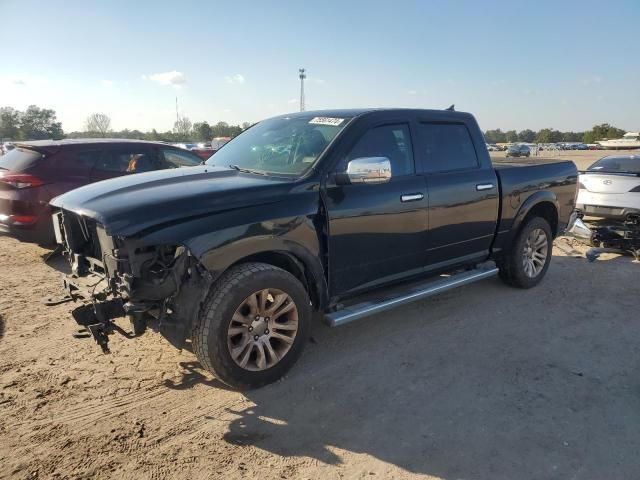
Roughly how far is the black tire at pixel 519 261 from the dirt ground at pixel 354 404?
73cm

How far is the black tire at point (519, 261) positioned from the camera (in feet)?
18.1

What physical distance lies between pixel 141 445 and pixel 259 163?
7.86 ft

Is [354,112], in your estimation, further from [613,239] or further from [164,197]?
[613,239]

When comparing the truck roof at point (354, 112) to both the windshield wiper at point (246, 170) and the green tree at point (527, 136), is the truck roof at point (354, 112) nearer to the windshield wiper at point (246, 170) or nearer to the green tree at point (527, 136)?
the windshield wiper at point (246, 170)

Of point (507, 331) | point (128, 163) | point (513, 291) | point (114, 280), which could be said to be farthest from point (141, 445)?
point (128, 163)

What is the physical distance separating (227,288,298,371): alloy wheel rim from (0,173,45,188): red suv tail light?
4693 millimetres

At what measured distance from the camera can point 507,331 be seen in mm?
4559

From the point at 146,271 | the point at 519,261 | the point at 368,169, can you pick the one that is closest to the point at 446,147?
the point at 368,169

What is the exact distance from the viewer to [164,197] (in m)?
3.18

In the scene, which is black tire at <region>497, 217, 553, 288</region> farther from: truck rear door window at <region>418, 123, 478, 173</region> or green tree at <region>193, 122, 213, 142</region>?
green tree at <region>193, 122, 213, 142</region>

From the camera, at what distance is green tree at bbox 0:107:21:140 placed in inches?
1737

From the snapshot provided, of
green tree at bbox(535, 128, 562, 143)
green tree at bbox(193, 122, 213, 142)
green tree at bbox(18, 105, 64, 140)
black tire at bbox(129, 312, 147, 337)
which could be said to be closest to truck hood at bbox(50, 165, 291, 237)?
black tire at bbox(129, 312, 147, 337)

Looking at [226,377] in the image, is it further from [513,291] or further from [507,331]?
[513,291]

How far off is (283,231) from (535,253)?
149 inches
